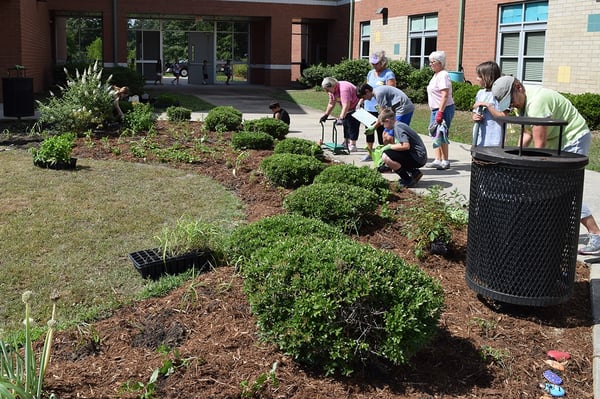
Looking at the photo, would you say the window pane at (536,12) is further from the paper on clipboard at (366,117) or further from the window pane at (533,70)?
the paper on clipboard at (366,117)

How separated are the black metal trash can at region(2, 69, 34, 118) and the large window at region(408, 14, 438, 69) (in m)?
15.4

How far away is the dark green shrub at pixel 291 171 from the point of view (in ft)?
25.9

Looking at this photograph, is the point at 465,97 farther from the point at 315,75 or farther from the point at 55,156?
the point at 55,156

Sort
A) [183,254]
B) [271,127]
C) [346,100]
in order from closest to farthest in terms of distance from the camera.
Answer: [183,254]
[346,100]
[271,127]

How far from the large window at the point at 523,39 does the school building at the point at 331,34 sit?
0.03 m

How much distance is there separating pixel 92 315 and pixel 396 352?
228 cm

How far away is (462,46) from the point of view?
2267 cm

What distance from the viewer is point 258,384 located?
10.9 feet

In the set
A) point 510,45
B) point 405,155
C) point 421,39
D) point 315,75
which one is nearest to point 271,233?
point 405,155

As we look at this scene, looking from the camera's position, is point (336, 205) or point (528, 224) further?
point (336, 205)

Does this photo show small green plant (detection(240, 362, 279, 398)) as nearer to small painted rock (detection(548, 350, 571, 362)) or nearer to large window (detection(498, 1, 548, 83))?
small painted rock (detection(548, 350, 571, 362))

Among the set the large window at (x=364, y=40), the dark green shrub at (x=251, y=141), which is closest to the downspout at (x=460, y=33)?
the large window at (x=364, y=40)

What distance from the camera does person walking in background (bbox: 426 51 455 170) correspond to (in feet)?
31.0

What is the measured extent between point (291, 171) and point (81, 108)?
6.13 meters
